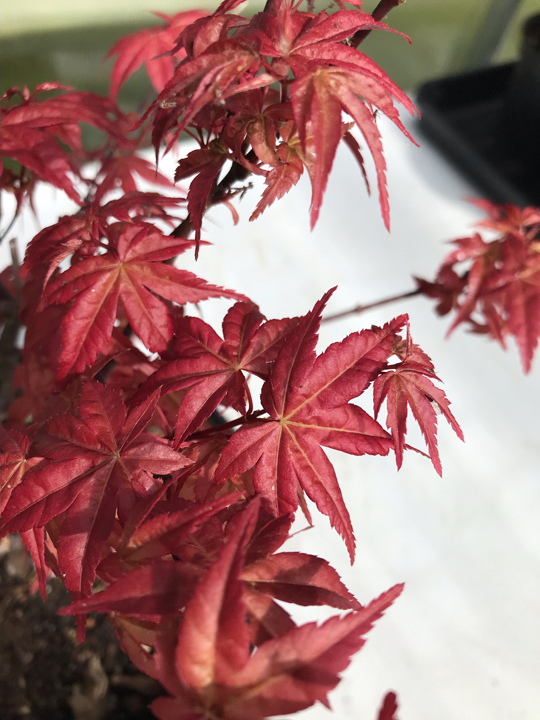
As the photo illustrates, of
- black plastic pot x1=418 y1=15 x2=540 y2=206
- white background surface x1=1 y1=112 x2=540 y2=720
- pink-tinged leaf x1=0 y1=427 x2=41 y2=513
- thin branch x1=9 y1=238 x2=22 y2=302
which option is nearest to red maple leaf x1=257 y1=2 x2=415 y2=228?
pink-tinged leaf x1=0 y1=427 x2=41 y2=513

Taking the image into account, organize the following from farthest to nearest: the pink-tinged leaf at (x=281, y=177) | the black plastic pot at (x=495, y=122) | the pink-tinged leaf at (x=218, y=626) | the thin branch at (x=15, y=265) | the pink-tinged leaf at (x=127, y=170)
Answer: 1. the black plastic pot at (x=495, y=122)
2. the pink-tinged leaf at (x=127, y=170)
3. the thin branch at (x=15, y=265)
4. the pink-tinged leaf at (x=281, y=177)
5. the pink-tinged leaf at (x=218, y=626)

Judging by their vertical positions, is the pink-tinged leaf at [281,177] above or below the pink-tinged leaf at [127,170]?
below

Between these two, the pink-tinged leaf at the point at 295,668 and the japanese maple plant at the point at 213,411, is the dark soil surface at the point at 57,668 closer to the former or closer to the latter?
the japanese maple plant at the point at 213,411

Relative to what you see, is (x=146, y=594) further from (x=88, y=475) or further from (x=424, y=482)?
(x=424, y=482)

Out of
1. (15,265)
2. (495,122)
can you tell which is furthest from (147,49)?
(495,122)

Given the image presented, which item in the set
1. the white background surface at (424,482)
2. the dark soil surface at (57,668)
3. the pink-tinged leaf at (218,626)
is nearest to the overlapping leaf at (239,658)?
the pink-tinged leaf at (218,626)

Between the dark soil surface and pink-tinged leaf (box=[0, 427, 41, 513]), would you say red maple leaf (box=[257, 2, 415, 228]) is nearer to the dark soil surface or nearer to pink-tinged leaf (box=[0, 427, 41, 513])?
pink-tinged leaf (box=[0, 427, 41, 513])

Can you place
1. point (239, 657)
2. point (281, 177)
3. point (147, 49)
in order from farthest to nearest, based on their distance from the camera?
point (147, 49) → point (281, 177) → point (239, 657)
